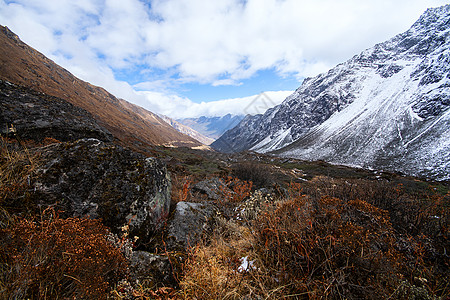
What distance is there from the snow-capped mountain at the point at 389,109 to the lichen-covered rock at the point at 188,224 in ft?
197

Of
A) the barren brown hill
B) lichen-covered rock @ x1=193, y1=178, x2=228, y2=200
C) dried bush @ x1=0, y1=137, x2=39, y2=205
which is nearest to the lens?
dried bush @ x1=0, y1=137, x2=39, y2=205

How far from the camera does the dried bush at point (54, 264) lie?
148cm

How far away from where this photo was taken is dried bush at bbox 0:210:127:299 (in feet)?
4.86

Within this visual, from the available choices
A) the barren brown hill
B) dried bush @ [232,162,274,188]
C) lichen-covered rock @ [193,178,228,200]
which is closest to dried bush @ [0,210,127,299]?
lichen-covered rock @ [193,178,228,200]

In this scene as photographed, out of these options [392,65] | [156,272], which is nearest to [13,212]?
[156,272]

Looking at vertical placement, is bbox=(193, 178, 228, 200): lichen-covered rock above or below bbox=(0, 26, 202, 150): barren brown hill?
below

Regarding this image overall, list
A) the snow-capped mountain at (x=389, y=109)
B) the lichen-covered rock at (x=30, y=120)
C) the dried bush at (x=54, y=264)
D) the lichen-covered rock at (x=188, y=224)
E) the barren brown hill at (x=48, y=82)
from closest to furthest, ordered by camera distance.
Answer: the dried bush at (x=54, y=264) → the lichen-covered rock at (x=188, y=224) → the lichen-covered rock at (x=30, y=120) → the barren brown hill at (x=48, y=82) → the snow-capped mountain at (x=389, y=109)

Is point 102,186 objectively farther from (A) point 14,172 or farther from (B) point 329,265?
(B) point 329,265

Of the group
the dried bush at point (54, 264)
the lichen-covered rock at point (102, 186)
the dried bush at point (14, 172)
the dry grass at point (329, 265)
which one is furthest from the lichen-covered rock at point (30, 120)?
the dry grass at point (329, 265)

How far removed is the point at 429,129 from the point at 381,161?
20279 millimetres

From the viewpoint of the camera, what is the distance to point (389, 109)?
87312 mm

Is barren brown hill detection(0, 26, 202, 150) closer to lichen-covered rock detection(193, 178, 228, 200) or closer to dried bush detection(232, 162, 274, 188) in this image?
dried bush detection(232, 162, 274, 188)

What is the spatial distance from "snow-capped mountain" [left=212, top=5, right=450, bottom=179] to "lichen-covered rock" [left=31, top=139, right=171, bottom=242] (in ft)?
201

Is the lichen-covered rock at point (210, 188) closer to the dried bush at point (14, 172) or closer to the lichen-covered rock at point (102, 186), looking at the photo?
the lichen-covered rock at point (102, 186)
